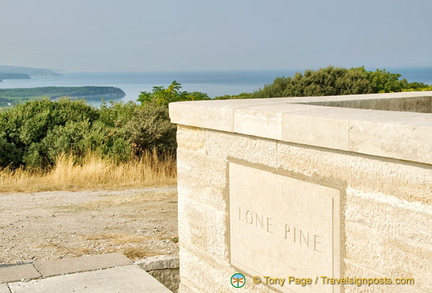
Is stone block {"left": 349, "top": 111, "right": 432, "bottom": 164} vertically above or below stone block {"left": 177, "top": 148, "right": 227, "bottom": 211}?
above

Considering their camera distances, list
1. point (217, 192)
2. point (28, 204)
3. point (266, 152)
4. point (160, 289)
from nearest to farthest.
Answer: point (266, 152), point (217, 192), point (160, 289), point (28, 204)

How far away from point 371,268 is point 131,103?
44.9 feet

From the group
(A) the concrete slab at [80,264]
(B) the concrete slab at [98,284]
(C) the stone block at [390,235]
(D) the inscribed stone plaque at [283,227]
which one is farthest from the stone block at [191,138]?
(C) the stone block at [390,235]

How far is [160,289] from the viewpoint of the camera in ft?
14.4

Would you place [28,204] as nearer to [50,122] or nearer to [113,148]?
[113,148]

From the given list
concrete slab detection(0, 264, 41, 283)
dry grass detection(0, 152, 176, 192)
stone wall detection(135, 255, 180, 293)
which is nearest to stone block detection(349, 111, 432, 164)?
stone wall detection(135, 255, 180, 293)

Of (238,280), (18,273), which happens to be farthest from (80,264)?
(238,280)

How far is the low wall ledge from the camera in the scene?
260 centimetres

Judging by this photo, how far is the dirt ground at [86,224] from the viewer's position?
5863mm

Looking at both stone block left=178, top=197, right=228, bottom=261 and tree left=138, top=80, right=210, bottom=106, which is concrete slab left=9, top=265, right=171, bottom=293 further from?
tree left=138, top=80, right=210, bottom=106

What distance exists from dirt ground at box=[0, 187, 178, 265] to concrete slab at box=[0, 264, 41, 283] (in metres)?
0.63

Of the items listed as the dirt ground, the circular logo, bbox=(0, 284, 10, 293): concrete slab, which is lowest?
the dirt ground

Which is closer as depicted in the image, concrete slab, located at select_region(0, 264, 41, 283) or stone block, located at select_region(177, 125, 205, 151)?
stone block, located at select_region(177, 125, 205, 151)

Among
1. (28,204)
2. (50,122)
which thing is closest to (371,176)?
(28,204)
